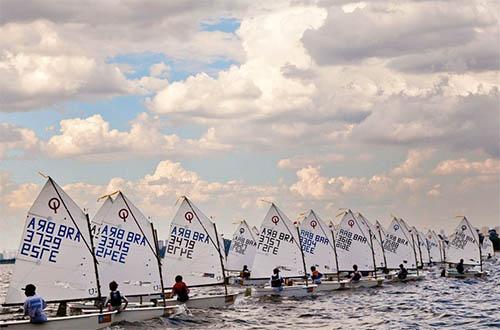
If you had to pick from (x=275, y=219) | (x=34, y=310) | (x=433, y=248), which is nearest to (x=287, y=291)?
(x=275, y=219)

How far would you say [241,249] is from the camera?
80.8 m

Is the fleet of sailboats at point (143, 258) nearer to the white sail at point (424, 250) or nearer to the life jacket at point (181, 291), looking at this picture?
the life jacket at point (181, 291)

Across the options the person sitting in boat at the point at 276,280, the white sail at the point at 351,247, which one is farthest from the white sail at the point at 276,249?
the white sail at the point at 351,247

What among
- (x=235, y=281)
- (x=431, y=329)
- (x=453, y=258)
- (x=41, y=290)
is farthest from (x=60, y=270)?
(x=453, y=258)

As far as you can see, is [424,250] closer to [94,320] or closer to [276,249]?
[276,249]

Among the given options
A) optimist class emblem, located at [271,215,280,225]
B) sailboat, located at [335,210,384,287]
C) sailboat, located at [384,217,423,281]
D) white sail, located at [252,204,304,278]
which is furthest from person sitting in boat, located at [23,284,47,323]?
sailboat, located at [384,217,423,281]

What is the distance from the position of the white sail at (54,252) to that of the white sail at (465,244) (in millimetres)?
52453

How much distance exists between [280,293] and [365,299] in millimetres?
6316

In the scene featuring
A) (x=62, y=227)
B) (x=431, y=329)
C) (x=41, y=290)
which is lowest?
(x=431, y=329)

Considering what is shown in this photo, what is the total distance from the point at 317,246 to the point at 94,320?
3162 cm

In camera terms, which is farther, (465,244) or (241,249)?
(465,244)

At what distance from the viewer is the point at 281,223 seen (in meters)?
58.6

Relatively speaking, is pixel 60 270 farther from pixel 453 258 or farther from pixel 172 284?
pixel 453 258

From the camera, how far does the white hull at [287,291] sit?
173 feet
